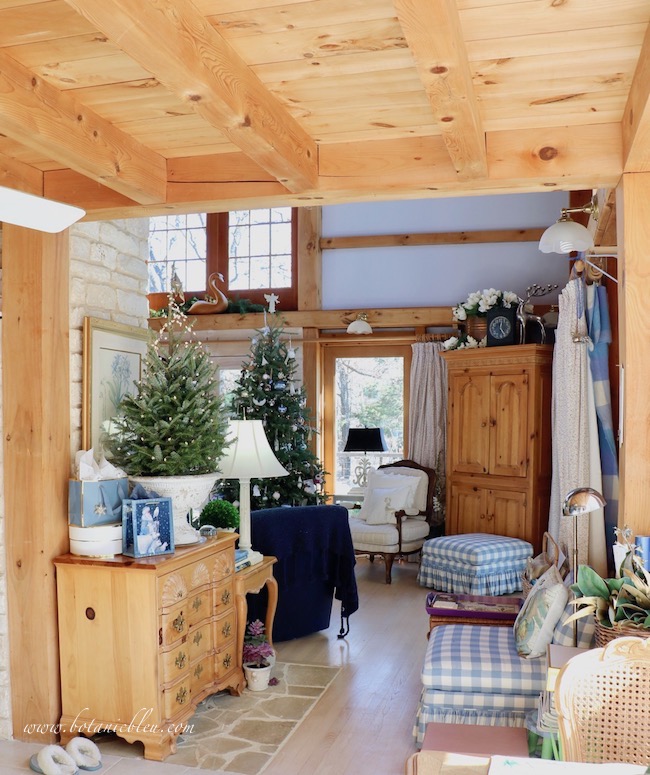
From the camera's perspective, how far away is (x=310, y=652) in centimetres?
489

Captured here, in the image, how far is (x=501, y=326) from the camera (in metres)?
6.82

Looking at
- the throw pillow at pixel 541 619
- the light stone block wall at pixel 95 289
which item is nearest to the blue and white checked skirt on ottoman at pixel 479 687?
the throw pillow at pixel 541 619

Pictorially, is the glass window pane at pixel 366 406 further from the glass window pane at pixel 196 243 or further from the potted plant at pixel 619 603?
the potted plant at pixel 619 603

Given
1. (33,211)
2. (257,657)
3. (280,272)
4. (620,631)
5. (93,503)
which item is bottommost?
(257,657)

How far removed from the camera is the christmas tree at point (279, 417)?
22.7ft

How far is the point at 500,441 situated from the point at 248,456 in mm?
3122

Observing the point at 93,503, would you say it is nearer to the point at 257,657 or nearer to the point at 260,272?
the point at 257,657

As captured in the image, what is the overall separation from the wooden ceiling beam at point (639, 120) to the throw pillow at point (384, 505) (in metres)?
4.47

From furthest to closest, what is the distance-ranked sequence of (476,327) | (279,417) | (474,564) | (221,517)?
(476,327) < (279,417) < (474,564) < (221,517)

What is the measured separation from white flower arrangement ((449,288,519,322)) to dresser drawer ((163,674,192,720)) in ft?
14.5

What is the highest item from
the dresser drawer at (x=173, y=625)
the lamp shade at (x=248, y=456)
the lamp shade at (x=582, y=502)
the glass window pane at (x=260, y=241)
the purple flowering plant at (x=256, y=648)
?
the glass window pane at (x=260, y=241)

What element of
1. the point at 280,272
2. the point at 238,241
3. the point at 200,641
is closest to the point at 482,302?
the point at 280,272

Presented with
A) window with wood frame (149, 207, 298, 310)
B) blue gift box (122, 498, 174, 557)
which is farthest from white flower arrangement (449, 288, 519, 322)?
blue gift box (122, 498, 174, 557)

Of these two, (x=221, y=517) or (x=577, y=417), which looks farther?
(x=577, y=417)
